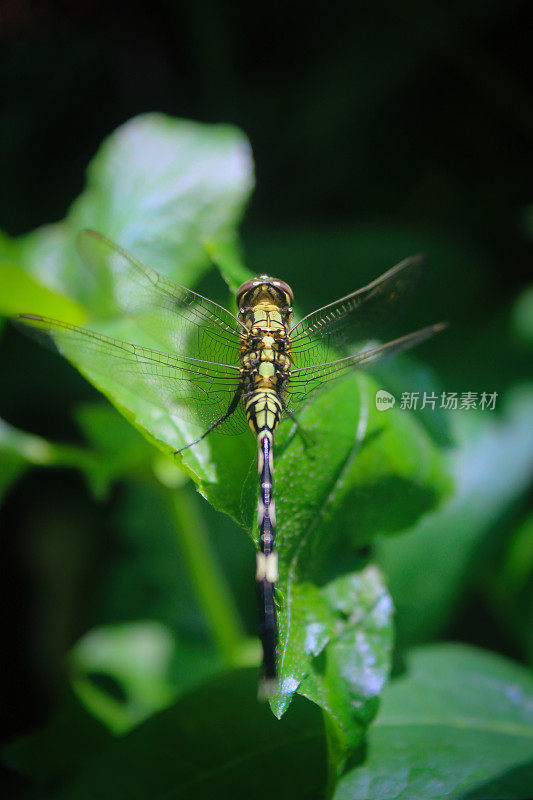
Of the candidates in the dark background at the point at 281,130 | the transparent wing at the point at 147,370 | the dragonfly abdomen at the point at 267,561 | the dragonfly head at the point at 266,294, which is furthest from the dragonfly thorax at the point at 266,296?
the dark background at the point at 281,130

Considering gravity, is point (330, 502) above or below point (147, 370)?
below

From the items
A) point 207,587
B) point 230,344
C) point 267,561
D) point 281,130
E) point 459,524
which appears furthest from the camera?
point 281,130

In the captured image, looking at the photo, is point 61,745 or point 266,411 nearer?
point 266,411

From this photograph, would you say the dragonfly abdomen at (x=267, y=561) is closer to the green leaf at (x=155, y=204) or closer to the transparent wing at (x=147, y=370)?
the transparent wing at (x=147, y=370)

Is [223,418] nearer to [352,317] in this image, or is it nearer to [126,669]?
[352,317]

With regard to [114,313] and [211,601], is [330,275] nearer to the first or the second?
[114,313]

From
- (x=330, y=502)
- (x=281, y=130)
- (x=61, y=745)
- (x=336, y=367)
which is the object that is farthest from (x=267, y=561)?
(x=281, y=130)

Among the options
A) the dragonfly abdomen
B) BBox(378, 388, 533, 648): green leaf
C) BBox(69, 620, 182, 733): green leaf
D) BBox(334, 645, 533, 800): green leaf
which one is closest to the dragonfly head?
the dragonfly abdomen
